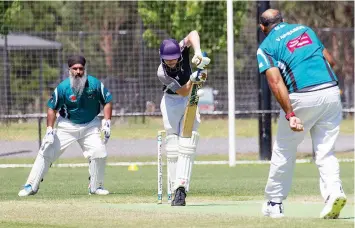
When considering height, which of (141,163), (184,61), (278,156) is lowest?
(141,163)

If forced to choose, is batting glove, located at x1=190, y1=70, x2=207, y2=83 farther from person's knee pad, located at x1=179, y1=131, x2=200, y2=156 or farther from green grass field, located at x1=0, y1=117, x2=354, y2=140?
green grass field, located at x1=0, y1=117, x2=354, y2=140

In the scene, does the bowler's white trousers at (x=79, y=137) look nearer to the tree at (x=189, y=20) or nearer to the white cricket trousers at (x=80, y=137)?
the white cricket trousers at (x=80, y=137)

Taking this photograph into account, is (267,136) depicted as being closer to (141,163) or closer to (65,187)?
(141,163)

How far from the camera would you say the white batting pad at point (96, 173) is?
15180 mm

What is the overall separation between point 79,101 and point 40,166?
1014 millimetres

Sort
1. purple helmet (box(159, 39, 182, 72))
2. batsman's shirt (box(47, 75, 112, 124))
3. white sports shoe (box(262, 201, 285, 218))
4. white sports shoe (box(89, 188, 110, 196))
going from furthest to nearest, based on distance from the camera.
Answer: batsman's shirt (box(47, 75, 112, 124)) → white sports shoe (box(89, 188, 110, 196)) → purple helmet (box(159, 39, 182, 72)) → white sports shoe (box(262, 201, 285, 218))

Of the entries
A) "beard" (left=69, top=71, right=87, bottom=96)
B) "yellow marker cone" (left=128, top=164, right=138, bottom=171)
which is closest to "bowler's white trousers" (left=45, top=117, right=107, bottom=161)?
"beard" (left=69, top=71, right=87, bottom=96)

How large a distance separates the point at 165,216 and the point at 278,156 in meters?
1.33

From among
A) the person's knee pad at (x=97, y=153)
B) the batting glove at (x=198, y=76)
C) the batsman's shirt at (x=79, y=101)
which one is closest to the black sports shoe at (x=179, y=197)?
the batting glove at (x=198, y=76)

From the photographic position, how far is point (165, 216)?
37.4ft

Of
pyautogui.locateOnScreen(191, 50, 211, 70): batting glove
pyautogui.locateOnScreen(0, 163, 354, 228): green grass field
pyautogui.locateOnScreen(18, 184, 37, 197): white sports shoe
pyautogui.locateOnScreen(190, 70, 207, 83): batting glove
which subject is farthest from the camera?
pyautogui.locateOnScreen(18, 184, 37, 197): white sports shoe

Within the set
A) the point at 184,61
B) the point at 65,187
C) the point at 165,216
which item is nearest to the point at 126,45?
the point at 65,187

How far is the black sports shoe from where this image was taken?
1277cm

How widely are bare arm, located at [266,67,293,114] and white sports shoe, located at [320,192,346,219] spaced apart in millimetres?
910
